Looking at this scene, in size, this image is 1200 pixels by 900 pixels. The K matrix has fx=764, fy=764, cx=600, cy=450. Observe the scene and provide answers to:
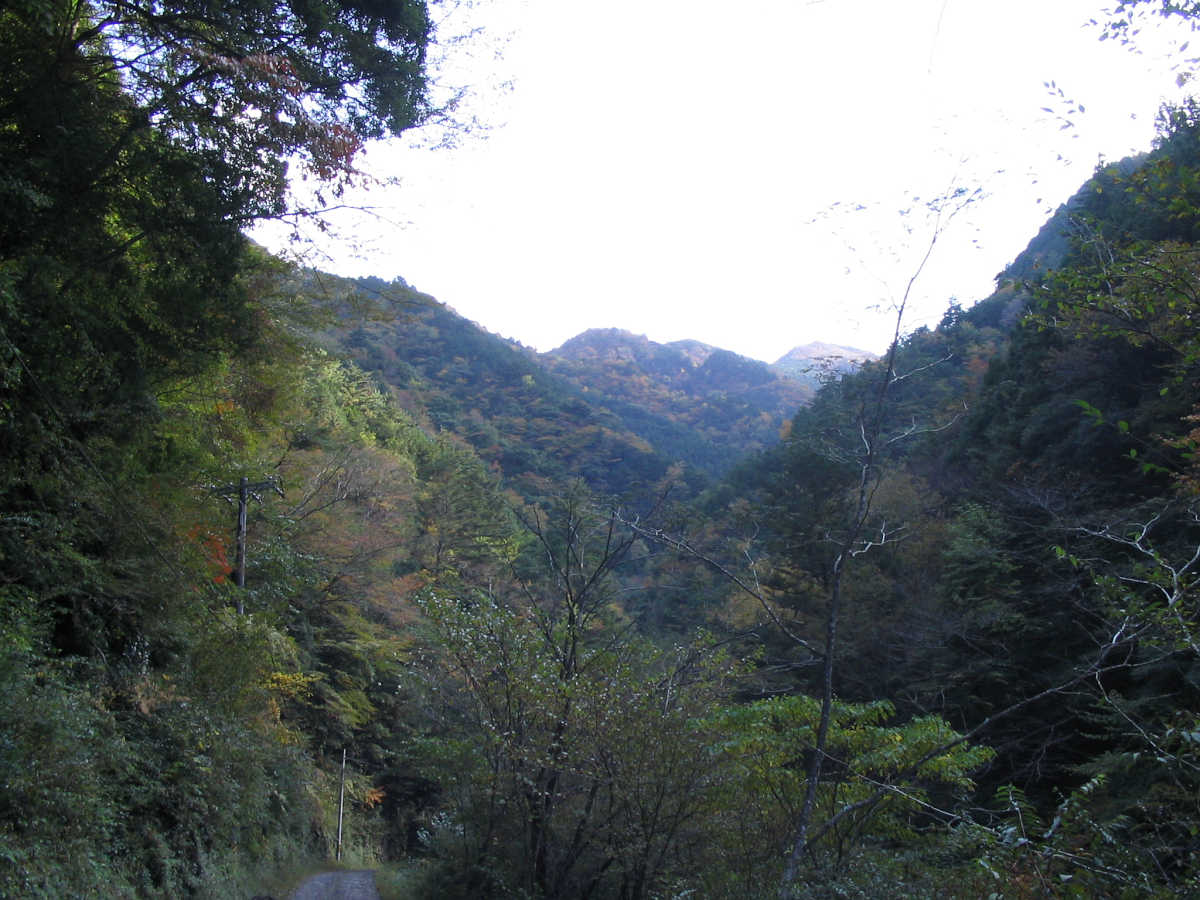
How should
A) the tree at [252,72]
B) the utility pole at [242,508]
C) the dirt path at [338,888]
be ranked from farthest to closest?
the utility pole at [242,508] → the dirt path at [338,888] → the tree at [252,72]

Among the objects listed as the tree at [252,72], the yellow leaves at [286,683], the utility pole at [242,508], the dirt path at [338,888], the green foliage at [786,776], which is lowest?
the dirt path at [338,888]

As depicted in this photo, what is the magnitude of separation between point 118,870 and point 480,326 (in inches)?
3016

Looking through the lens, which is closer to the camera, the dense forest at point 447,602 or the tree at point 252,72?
the dense forest at point 447,602

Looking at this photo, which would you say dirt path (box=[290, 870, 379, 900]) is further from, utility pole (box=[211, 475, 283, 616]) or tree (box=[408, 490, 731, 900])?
utility pole (box=[211, 475, 283, 616])

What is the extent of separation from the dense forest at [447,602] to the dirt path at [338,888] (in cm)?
97

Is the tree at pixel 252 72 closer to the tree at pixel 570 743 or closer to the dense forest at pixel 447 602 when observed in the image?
the dense forest at pixel 447 602

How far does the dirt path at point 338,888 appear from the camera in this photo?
520 inches

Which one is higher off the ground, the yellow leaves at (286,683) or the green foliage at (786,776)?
the green foliage at (786,776)

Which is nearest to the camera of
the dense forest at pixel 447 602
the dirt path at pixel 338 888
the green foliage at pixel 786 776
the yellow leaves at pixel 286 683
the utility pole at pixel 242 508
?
the dense forest at pixel 447 602

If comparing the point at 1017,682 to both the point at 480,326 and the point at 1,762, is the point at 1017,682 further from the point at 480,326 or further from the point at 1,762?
the point at 480,326

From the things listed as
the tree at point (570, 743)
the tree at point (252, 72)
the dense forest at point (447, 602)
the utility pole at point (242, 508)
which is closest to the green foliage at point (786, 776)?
the dense forest at point (447, 602)

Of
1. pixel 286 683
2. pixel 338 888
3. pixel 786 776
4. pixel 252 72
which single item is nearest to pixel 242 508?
pixel 286 683

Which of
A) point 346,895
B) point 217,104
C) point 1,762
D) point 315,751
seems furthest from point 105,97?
point 315,751

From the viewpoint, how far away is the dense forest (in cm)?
537
